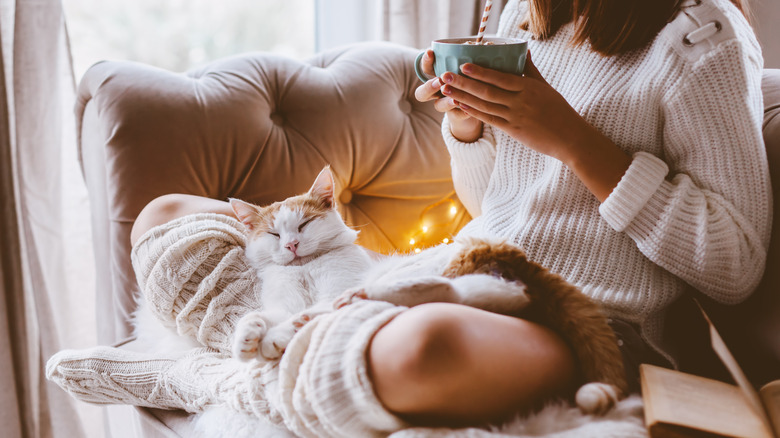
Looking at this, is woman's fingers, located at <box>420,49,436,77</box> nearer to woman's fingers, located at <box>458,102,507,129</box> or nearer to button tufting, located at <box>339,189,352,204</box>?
woman's fingers, located at <box>458,102,507,129</box>

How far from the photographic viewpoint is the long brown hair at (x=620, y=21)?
0.84 m

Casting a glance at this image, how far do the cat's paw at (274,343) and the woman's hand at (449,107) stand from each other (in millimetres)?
388

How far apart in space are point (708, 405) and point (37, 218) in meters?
1.26

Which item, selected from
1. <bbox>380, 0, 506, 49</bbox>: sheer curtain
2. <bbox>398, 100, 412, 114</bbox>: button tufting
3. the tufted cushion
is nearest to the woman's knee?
the tufted cushion

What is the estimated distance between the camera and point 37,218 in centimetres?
122

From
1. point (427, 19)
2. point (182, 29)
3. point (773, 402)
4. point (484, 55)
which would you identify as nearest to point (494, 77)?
point (484, 55)

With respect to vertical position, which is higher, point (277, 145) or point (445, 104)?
point (445, 104)

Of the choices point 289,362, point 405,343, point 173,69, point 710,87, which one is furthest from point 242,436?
point 173,69

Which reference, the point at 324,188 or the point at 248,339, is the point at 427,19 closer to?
the point at 324,188

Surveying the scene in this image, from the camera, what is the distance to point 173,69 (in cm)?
165

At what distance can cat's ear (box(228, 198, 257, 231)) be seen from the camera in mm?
880

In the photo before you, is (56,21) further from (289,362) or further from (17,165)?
(289,362)

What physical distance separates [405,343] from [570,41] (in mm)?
638

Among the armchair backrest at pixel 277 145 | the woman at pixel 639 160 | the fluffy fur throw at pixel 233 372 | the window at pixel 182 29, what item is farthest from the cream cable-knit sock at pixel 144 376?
the window at pixel 182 29
